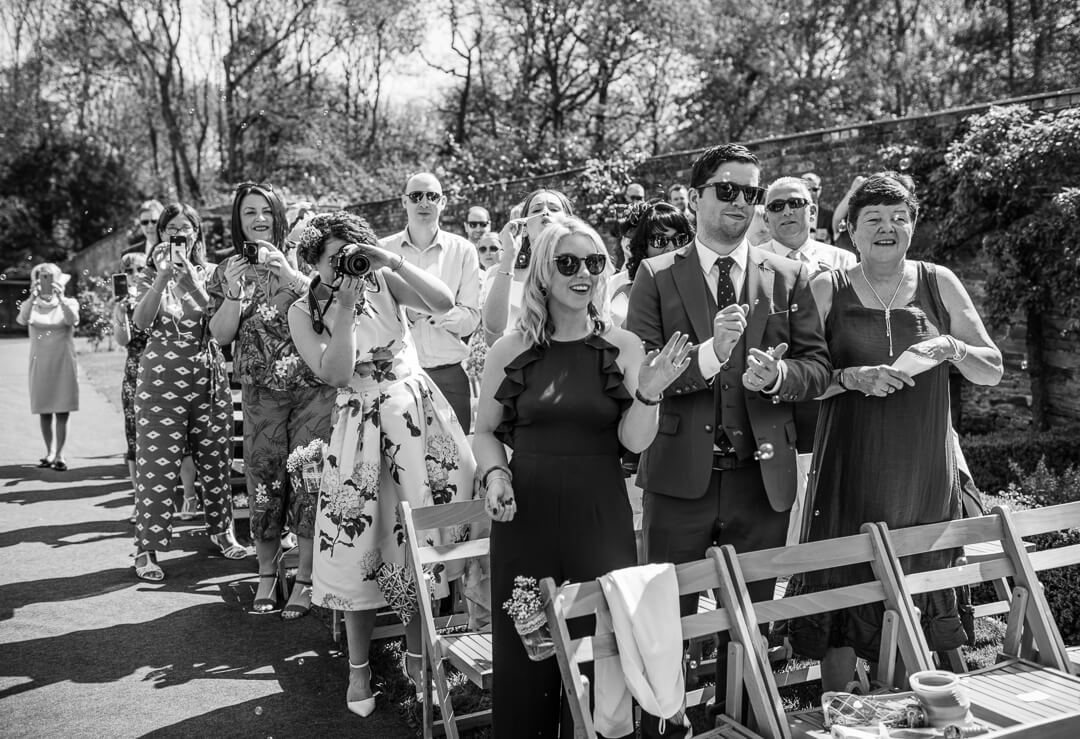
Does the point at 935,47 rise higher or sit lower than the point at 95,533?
higher

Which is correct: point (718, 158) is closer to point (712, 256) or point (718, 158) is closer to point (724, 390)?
point (712, 256)

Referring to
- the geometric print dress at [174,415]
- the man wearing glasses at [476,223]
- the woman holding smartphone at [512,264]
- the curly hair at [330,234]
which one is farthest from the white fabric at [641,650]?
the man wearing glasses at [476,223]

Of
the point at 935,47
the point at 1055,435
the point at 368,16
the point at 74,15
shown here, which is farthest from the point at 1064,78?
the point at 74,15

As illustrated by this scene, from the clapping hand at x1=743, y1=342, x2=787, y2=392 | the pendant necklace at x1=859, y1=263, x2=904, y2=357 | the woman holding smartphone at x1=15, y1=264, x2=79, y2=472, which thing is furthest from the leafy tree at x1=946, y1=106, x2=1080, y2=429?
the woman holding smartphone at x1=15, y1=264, x2=79, y2=472

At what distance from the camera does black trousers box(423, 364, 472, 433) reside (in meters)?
5.65

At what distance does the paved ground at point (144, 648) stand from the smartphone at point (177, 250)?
204 cm

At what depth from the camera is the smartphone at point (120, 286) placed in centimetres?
748

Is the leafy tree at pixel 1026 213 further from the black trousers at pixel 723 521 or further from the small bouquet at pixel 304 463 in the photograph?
the small bouquet at pixel 304 463

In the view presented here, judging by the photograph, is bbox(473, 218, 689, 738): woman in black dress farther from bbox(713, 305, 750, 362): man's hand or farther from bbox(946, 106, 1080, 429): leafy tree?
bbox(946, 106, 1080, 429): leafy tree

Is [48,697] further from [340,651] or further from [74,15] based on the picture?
[74,15]

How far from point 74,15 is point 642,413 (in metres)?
31.5

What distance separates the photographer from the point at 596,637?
271 centimetres

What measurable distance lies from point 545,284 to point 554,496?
70 centimetres

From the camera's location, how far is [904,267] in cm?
350
